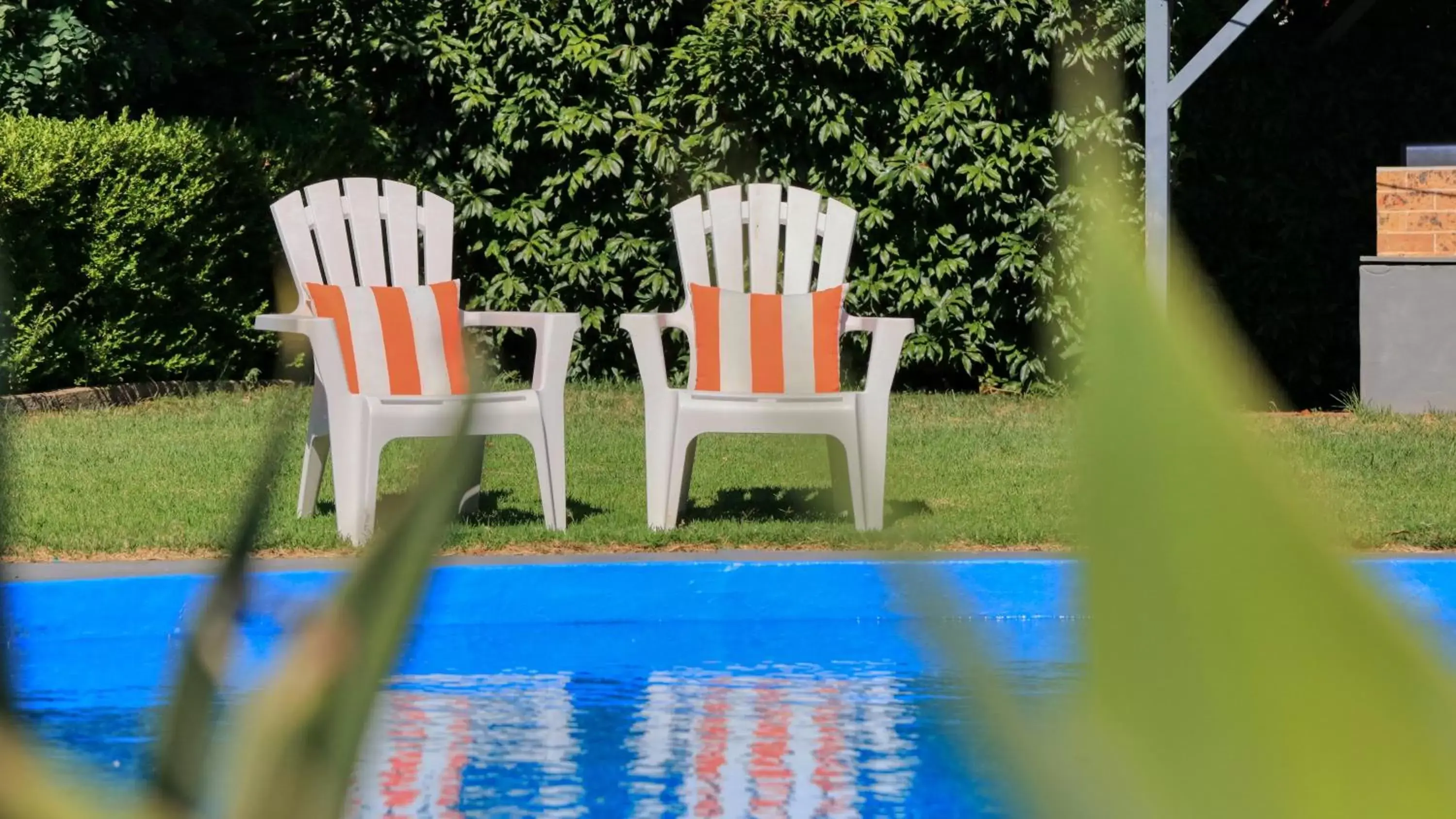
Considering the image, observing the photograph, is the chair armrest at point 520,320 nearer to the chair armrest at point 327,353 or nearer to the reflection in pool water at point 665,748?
the chair armrest at point 327,353

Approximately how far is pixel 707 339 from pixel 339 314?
1082mm

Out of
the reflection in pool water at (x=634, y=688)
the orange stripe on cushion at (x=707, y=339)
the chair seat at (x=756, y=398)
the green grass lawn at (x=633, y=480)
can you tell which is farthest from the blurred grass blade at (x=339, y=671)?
the orange stripe on cushion at (x=707, y=339)

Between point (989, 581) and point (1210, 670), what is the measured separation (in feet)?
13.1

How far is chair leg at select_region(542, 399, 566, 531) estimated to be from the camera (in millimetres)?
4840

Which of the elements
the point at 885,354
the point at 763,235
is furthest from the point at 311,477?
the point at 885,354

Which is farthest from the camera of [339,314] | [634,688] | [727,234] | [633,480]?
[633,480]

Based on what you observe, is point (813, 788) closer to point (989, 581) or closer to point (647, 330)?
point (989, 581)

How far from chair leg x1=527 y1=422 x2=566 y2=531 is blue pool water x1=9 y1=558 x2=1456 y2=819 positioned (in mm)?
490

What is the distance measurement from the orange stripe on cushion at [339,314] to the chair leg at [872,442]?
1.43 meters

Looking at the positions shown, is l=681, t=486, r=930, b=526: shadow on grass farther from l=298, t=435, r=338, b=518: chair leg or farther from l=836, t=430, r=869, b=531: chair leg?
l=298, t=435, r=338, b=518: chair leg

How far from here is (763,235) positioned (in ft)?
18.6

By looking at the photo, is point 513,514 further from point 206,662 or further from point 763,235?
point 206,662

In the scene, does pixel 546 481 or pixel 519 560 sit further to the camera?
pixel 546 481

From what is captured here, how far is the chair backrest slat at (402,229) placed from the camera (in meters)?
5.51
